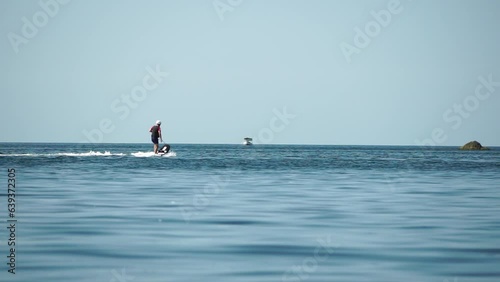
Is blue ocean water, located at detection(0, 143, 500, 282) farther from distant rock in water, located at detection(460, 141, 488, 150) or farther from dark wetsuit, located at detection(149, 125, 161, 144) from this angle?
distant rock in water, located at detection(460, 141, 488, 150)

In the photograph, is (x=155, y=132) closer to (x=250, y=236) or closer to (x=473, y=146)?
(x=250, y=236)

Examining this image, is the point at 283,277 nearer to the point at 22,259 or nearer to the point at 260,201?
the point at 22,259

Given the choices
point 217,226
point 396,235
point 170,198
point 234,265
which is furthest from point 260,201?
point 234,265

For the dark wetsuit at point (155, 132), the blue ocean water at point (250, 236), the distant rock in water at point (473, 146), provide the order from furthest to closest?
1. the distant rock in water at point (473, 146)
2. the dark wetsuit at point (155, 132)
3. the blue ocean water at point (250, 236)

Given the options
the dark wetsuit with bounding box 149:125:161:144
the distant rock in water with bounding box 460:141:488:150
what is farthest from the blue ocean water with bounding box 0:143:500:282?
the distant rock in water with bounding box 460:141:488:150

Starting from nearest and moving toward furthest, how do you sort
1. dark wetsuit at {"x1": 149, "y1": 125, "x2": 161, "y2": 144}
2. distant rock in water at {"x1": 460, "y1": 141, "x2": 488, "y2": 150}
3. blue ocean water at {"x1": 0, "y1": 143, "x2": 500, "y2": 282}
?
blue ocean water at {"x1": 0, "y1": 143, "x2": 500, "y2": 282}
dark wetsuit at {"x1": 149, "y1": 125, "x2": 161, "y2": 144}
distant rock in water at {"x1": 460, "y1": 141, "x2": 488, "y2": 150}

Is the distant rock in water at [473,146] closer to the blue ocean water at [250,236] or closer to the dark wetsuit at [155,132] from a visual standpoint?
the dark wetsuit at [155,132]

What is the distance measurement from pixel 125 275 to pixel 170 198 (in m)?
11.6

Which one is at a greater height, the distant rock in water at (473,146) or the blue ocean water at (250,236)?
the distant rock in water at (473,146)

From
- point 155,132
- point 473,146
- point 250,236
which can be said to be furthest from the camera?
point 473,146

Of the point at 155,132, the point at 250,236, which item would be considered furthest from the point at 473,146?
the point at 250,236

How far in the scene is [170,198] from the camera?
21.5m

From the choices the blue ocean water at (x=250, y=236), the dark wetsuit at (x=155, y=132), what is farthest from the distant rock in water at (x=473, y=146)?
the blue ocean water at (x=250, y=236)

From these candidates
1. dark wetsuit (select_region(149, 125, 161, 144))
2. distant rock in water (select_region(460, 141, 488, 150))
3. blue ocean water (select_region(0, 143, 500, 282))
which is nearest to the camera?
blue ocean water (select_region(0, 143, 500, 282))
